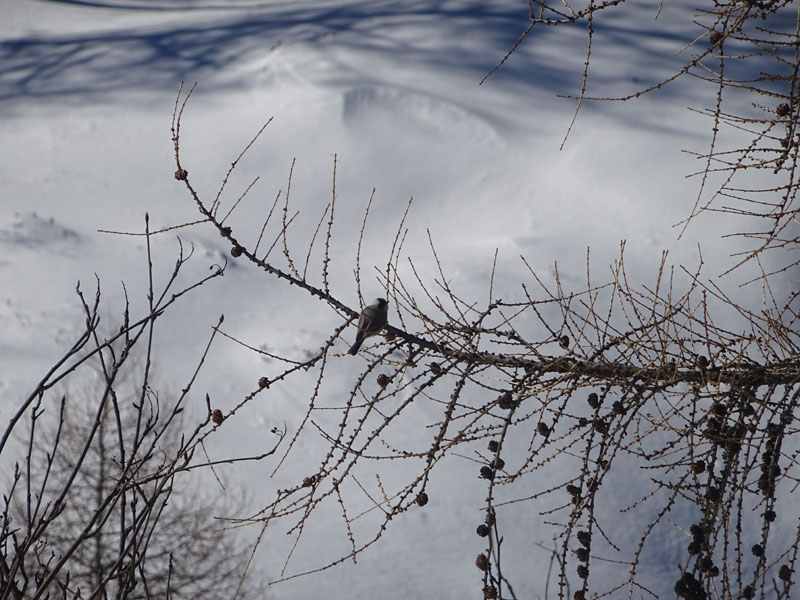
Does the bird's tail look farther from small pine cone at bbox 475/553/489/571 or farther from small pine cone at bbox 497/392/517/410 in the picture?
small pine cone at bbox 475/553/489/571

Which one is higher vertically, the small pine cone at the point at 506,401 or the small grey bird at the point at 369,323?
the small grey bird at the point at 369,323

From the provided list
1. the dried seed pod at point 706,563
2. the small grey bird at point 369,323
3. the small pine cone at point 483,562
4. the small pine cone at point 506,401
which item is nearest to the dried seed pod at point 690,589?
the dried seed pod at point 706,563

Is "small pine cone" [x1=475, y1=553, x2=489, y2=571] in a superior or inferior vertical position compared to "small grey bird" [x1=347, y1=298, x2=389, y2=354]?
inferior

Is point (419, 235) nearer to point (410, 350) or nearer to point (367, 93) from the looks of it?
point (367, 93)

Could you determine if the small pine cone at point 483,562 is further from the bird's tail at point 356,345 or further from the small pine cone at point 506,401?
the bird's tail at point 356,345

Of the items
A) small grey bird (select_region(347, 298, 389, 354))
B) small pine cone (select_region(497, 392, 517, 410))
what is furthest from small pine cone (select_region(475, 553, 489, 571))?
small grey bird (select_region(347, 298, 389, 354))

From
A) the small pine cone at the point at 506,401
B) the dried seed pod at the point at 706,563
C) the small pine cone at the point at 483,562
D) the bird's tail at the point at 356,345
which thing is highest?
the bird's tail at the point at 356,345

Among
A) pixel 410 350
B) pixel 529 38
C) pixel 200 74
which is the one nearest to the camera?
pixel 410 350

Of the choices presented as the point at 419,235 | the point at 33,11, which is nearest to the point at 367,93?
the point at 419,235

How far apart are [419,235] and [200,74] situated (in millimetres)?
4572

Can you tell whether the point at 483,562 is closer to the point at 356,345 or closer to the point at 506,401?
the point at 506,401

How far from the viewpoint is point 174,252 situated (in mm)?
10039

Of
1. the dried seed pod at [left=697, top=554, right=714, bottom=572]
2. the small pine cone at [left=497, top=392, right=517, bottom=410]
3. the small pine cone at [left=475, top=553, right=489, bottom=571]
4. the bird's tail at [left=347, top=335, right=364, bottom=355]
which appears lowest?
the dried seed pod at [left=697, top=554, right=714, bottom=572]

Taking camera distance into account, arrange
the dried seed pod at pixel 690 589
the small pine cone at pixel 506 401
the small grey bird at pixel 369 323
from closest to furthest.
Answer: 1. the dried seed pod at pixel 690 589
2. the small pine cone at pixel 506 401
3. the small grey bird at pixel 369 323
